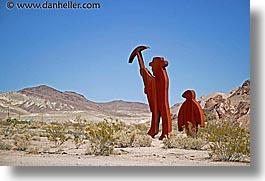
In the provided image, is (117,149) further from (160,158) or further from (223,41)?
(223,41)

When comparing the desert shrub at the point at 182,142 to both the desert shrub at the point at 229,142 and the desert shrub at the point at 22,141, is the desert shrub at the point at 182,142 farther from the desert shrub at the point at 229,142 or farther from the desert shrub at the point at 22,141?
the desert shrub at the point at 22,141

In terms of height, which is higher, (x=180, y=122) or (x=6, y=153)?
Answer: (x=180, y=122)

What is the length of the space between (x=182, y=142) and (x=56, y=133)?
5.80 ft

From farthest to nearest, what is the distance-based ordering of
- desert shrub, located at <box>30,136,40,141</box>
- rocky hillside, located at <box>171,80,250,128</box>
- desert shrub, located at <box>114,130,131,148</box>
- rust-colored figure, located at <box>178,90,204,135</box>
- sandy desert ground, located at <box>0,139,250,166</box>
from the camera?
rust-colored figure, located at <box>178,90,204,135</box>, desert shrub, located at <box>114,130,131,148</box>, desert shrub, located at <box>30,136,40,141</box>, rocky hillside, located at <box>171,80,250,128</box>, sandy desert ground, located at <box>0,139,250,166</box>

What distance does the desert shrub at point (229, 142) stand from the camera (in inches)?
268

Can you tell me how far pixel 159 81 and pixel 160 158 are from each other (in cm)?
113

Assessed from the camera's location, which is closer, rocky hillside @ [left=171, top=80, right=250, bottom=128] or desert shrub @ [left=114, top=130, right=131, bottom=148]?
rocky hillside @ [left=171, top=80, right=250, bottom=128]

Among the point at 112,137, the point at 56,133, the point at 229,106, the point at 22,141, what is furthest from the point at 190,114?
the point at 22,141

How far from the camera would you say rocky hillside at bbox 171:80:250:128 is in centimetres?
683

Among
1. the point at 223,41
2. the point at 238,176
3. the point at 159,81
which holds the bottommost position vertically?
the point at 238,176

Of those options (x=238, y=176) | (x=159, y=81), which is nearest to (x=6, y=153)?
(x=159, y=81)

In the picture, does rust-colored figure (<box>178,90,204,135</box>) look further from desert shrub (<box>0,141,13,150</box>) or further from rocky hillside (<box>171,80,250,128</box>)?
desert shrub (<box>0,141,13,150</box>)

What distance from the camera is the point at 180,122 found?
24.5 ft

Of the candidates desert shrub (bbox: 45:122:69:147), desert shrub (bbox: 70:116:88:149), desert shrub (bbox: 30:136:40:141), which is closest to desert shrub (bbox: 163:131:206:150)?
desert shrub (bbox: 70:116:88:149)
